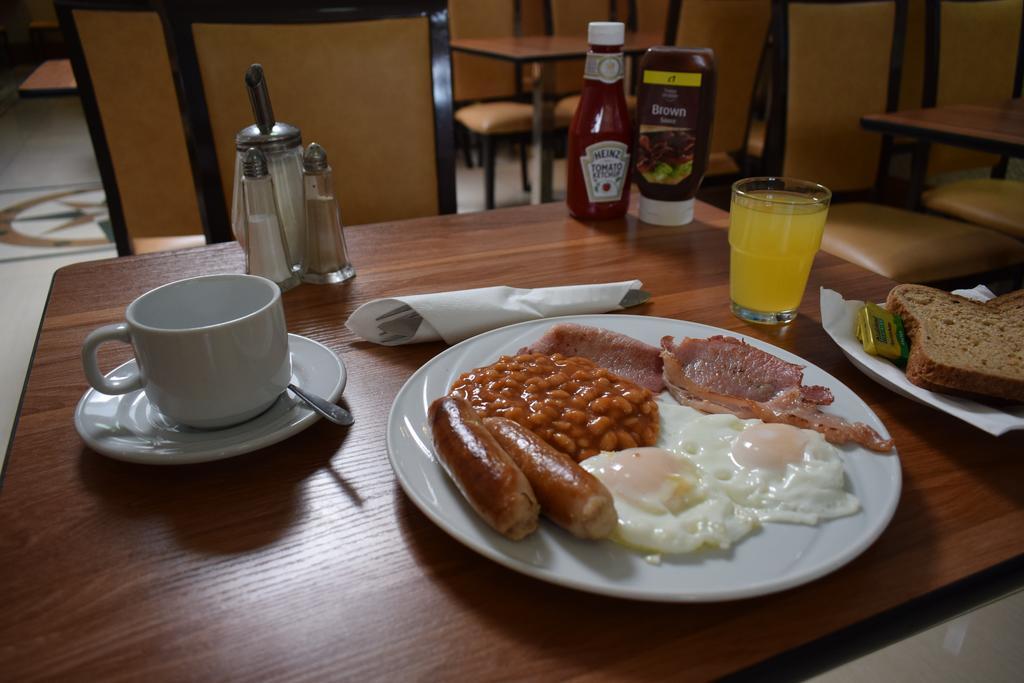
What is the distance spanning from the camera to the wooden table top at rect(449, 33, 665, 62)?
3.62 m

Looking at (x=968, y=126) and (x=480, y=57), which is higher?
(x=480, y=57)

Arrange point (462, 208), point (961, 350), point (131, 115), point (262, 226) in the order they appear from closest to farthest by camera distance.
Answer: point (961, 350) < point (262, 226) < point (131, 115) < point (462, 208)

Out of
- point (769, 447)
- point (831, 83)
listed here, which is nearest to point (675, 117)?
point (769, 447)

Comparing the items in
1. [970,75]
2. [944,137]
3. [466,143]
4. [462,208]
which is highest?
[970,75]

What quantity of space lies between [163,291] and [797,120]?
256 centimetres

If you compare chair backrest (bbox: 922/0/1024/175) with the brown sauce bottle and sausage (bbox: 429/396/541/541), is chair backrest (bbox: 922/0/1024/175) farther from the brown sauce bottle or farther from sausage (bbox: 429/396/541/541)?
sausage (bbox: 429/396/541/541)

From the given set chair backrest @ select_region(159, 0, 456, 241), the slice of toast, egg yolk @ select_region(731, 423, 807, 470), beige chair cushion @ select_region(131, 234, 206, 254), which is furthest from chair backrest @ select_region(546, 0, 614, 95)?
egg yolk @ select_region(731, 423, 807, 470)

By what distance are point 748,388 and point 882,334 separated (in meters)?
0.22

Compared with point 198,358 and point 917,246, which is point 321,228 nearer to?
point 198,358

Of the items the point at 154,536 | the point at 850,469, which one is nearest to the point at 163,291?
the point at 154,536

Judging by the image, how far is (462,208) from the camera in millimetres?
4715

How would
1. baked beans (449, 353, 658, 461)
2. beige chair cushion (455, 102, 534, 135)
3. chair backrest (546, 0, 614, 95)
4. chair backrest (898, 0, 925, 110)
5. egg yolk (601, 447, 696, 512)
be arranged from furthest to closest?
chair backrest (546, 0, 614, 95), beige chair cushion (455, 102, 534, 135), chair backrest (898, 0, 925, 110), baked beans (449, 353, 658, 461), egg yolk (601, 447, 696, 512)

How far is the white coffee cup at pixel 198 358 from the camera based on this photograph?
677mm

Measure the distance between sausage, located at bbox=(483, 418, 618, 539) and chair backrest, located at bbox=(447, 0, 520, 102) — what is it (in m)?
4.45
